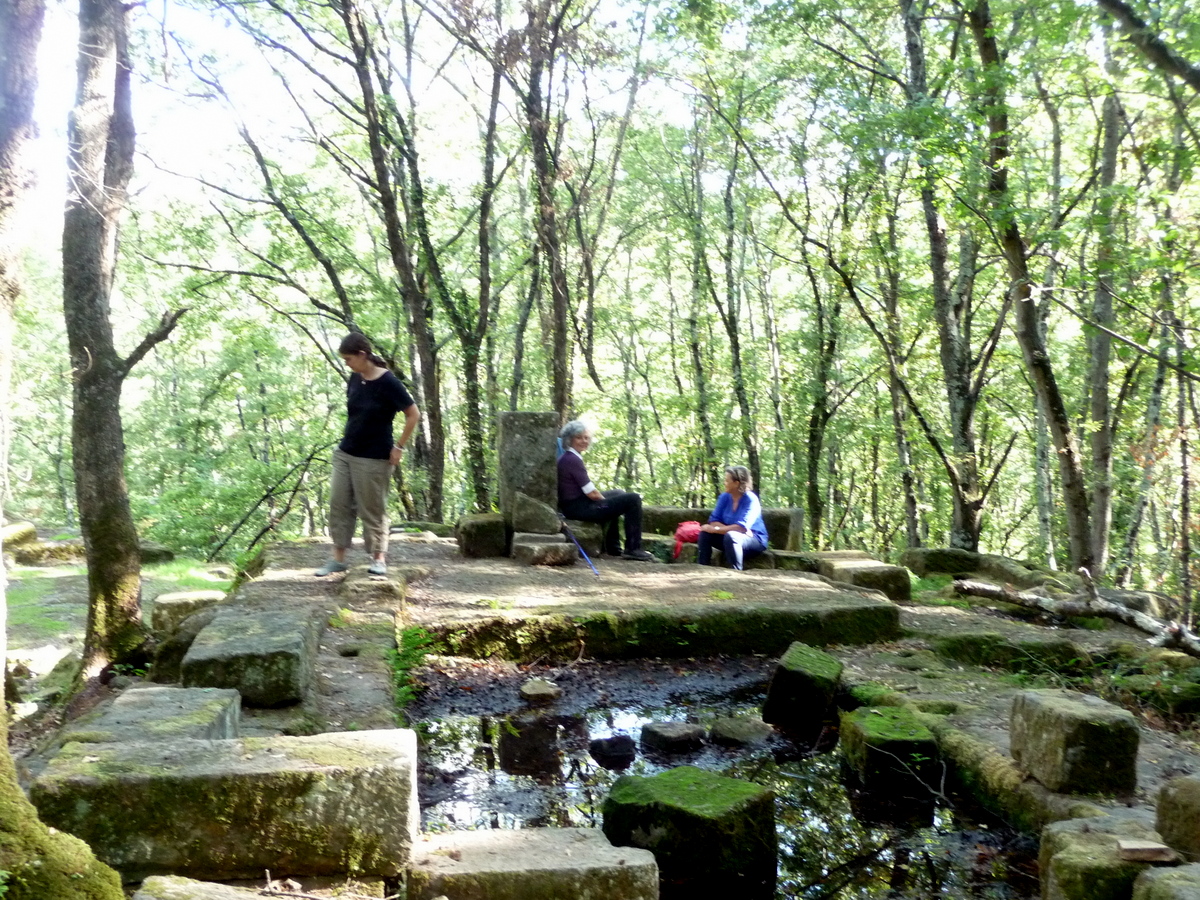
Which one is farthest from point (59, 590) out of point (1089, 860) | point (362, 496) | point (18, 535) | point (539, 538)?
point (1089, 860)

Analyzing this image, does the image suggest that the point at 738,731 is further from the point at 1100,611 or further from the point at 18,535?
the point at 18,535

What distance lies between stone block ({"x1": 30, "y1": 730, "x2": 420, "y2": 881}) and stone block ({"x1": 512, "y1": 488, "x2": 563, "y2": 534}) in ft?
21.7

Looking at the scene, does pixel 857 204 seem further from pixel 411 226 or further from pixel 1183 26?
pixel 1183 26

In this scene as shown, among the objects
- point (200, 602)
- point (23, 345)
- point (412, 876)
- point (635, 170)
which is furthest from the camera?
point (23, 345)

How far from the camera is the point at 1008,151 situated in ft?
32.6

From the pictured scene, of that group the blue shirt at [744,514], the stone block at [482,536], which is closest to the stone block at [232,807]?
the stone block at [482,536]

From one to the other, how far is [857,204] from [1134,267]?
9.40 m

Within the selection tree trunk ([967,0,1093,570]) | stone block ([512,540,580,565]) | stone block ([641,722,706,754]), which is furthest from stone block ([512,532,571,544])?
tree trunk ([967,0,1093,570])

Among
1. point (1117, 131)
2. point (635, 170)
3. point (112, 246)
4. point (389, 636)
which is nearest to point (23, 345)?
point (635, 170)

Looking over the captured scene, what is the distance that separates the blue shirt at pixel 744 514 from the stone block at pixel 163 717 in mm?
6764

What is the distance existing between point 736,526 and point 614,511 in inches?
54.5

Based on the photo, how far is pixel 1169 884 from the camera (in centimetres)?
256

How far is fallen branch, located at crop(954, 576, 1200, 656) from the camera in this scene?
21.2ft

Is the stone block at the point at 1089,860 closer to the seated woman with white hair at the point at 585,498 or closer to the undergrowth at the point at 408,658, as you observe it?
the undergrowth at the point at 408,658
